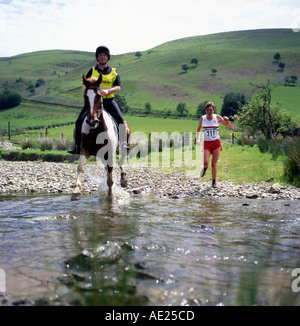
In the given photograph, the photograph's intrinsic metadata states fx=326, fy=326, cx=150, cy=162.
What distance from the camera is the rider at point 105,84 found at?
28.5 feet

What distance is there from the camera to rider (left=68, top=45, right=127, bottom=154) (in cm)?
869

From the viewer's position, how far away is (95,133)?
835 cm

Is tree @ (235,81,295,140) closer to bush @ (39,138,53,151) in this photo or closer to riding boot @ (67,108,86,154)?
riding boot @ (67,108,86,154)

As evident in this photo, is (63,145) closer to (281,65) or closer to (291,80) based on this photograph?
(291,80)

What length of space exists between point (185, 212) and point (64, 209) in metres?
2.85

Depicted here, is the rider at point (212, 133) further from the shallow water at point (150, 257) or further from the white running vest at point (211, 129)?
the shallow water at point (150, 257)

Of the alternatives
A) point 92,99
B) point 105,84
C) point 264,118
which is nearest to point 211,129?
point 105,84

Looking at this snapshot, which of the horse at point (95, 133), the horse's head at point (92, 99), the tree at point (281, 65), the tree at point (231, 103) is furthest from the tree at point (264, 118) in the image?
the tree at point (281, 65)

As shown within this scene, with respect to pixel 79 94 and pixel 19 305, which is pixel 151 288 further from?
pixel 79 94

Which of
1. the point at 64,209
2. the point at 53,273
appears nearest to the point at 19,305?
the point at 53,273

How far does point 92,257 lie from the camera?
416 centimetres

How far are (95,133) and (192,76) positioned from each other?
482ft

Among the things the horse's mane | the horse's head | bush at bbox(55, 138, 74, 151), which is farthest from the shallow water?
bush at bbox(55, 138, 74, 151)
